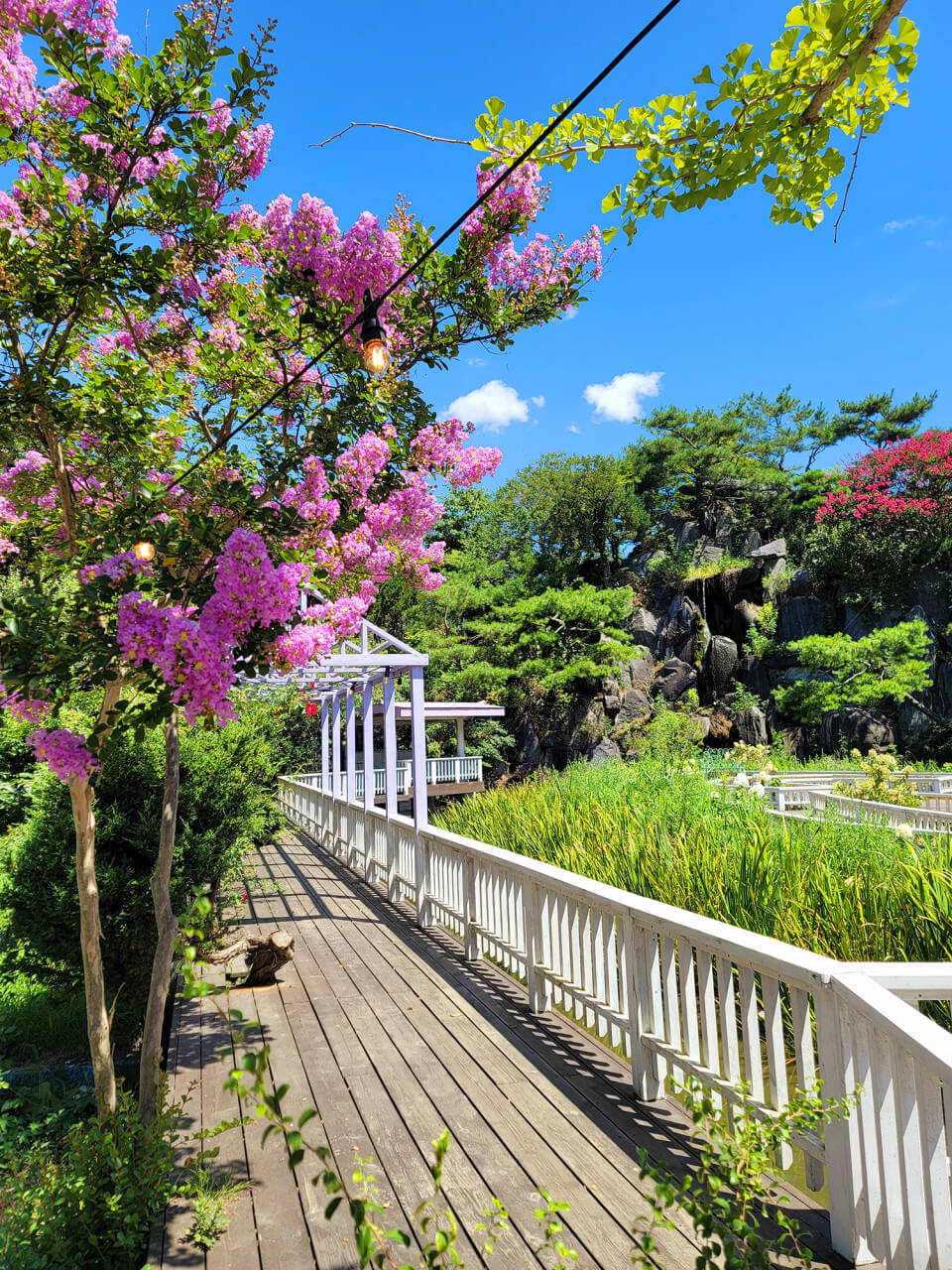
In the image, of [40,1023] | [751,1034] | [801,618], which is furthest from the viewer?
[801,618]

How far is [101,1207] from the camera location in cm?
259

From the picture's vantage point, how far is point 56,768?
7.52 feet

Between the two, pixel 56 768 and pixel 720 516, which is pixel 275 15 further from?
pixel 720 516

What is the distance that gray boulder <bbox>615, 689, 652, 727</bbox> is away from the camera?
24.8 m

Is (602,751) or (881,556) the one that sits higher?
(881,556)

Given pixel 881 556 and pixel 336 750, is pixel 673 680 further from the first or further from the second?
pixel 336 750

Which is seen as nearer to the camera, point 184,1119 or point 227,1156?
point 227,1156

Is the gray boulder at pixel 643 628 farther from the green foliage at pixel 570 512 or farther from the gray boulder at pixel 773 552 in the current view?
the gray boulder at pixel 773 552

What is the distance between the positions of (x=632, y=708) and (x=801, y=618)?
611 cm

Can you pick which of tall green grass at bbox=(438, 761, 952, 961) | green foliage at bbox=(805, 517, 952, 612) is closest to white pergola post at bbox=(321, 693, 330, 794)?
tall green grass at bbox=(438, 761, 952, 961)

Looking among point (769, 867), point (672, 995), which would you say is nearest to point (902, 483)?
point (769, 867)

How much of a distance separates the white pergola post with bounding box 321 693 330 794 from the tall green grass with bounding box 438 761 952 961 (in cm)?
577

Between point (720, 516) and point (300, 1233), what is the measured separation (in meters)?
29.4

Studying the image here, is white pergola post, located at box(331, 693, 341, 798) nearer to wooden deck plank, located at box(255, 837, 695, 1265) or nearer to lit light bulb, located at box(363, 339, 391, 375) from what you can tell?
wooden deck plank, located at box(255, 837, 695, 1265)
